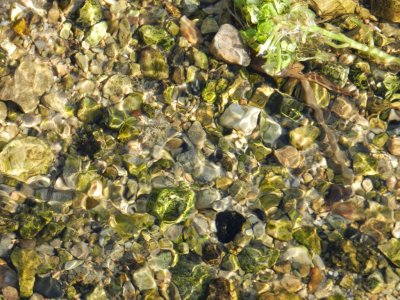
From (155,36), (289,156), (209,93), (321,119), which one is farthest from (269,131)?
(155,36)

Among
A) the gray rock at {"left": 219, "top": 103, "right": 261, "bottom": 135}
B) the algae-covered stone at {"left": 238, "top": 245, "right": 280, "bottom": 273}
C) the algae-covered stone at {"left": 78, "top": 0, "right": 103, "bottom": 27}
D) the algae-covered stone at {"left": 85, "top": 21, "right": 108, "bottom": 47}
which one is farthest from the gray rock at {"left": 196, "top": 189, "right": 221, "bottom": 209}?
the algae-covered stone at {"left": 78, "top": 0, "right": 103, "bottom": 27}

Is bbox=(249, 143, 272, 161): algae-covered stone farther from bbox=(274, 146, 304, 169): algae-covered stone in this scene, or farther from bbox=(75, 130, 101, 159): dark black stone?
bbox=(75, 130, 101, 159): dark black stone

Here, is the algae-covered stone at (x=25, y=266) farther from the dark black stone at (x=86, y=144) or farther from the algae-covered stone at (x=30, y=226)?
the dark black stone at (x=86, y=144)

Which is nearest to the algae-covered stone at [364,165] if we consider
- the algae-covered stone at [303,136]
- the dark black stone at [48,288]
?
the algae-covered stone at [303,136]

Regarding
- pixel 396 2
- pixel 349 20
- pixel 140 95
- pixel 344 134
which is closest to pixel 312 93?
pixel 344 134

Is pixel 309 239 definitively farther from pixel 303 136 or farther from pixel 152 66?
pixel 152 66

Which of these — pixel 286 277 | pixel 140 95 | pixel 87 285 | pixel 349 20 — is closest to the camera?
pixel 87 285

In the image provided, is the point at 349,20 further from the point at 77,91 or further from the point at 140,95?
the point at 77,91
